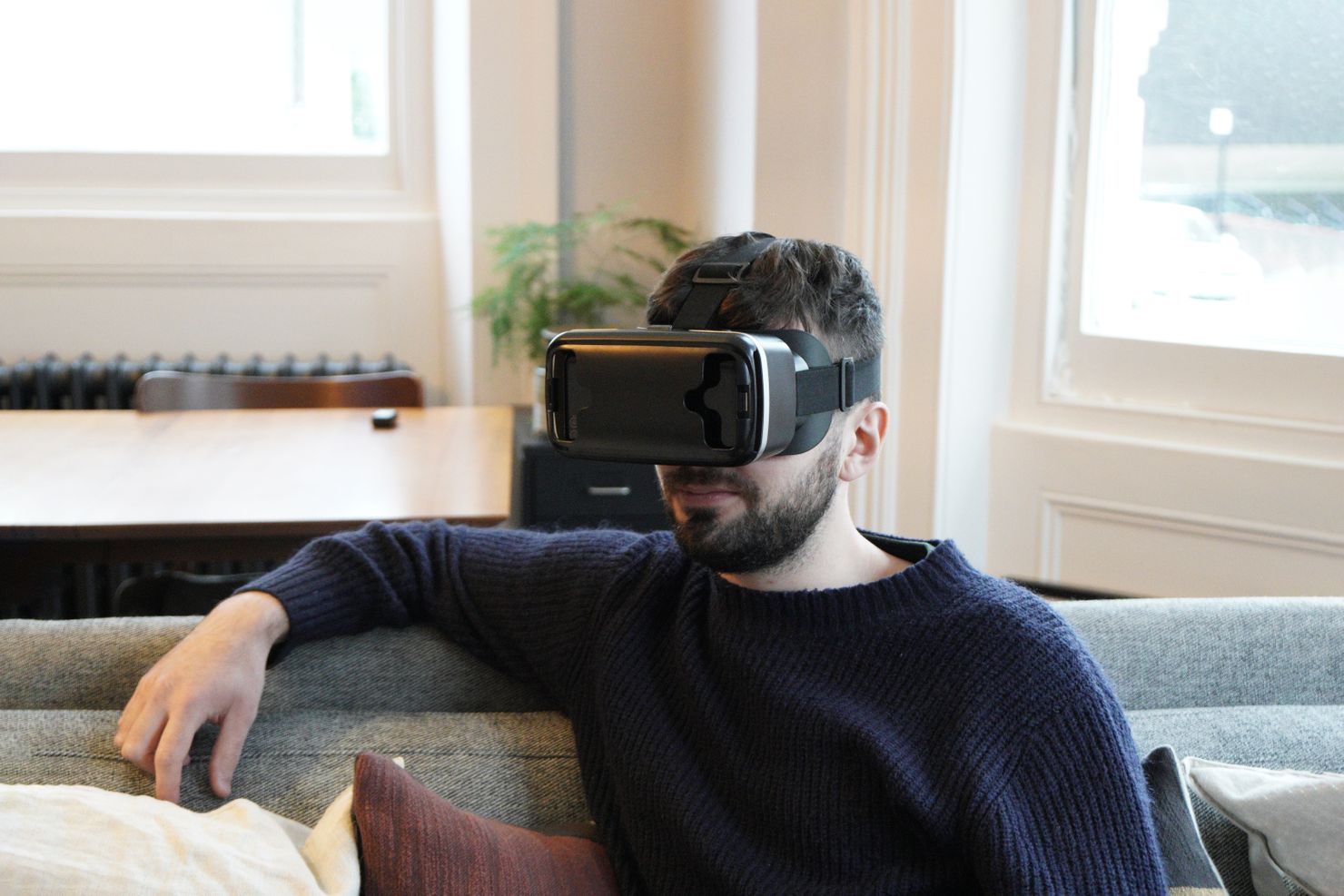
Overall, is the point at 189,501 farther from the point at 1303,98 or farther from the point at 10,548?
the point at 1303,98

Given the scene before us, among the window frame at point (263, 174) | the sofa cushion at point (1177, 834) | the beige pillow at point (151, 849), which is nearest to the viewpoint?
the beige pillow at point (151, 849)

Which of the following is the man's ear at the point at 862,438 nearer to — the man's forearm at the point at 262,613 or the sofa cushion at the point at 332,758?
the sofa cushion at the point at 332,758

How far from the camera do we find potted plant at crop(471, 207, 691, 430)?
9.83 feet

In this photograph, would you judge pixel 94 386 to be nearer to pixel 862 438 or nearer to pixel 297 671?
pixel 297 671

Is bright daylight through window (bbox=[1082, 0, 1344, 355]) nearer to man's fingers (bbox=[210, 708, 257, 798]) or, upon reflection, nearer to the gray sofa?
the gray sofa

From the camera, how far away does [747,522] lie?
3.34 ft

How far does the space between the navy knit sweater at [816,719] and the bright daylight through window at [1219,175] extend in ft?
4.28

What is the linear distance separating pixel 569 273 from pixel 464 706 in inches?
83.1

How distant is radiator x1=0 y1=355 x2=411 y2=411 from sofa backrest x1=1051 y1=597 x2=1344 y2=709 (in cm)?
244

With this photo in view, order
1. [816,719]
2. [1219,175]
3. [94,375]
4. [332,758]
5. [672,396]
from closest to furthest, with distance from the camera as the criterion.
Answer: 1. [672,396]
2. [816,719]
3. [332,758]
4. [1219,175]
5. [94,375]

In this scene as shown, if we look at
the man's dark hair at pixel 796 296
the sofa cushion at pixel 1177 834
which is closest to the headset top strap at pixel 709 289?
the man's dark hair at pixel 796 296

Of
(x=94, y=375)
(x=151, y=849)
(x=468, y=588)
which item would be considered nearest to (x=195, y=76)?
(x=94, y=375)

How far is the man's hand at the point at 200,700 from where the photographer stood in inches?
42.5

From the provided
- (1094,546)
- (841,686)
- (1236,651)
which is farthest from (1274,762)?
(1094,546)
